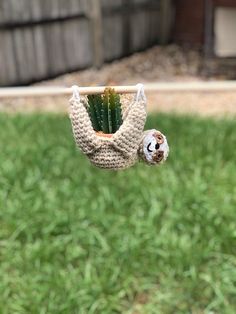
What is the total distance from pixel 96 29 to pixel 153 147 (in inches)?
219

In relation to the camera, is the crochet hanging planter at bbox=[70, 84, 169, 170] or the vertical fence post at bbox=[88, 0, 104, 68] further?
the vertical fence post at bbox=[88, 0, 104, 68]

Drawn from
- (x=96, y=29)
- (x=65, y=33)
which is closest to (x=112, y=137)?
(x=65, y=33)

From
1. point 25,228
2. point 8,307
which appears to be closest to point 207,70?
point 25,228

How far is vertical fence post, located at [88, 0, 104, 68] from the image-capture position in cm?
653

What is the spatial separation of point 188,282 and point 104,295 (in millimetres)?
381

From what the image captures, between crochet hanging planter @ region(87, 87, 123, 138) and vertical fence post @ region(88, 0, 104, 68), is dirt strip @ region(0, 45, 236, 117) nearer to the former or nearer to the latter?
vertical fence post @ region(88, 0, 104, 68)

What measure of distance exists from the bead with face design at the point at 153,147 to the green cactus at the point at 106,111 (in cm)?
7

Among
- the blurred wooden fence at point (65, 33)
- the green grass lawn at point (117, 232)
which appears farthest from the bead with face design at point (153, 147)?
the blurred wooden fence at point (65, 33)

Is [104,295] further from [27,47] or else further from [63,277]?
[27,47]

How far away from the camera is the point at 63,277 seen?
288 cm

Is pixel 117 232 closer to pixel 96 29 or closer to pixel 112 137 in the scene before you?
pixel 112 137

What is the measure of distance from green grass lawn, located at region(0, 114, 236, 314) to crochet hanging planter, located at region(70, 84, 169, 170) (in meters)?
1.58

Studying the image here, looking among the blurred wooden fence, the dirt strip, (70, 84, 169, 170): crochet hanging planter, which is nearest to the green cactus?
(70, 84, 169, 170): crochet hanging planter

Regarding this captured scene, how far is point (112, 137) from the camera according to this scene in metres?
1.25
